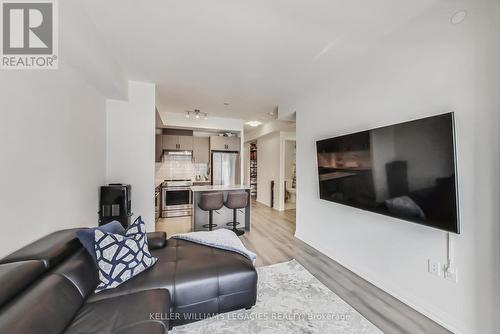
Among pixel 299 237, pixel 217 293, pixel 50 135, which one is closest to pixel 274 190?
pixel 299 237

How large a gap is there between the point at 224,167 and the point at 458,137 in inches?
196

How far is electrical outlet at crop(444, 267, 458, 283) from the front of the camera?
1.59 meters

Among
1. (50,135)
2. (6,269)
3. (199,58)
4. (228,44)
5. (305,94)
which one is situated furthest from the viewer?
(305,94)

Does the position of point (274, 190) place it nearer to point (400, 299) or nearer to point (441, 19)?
point (400, 299)

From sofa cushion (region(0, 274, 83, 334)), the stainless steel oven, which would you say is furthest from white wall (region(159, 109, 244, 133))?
sofa cushion (region(0, 274, 83, 334))

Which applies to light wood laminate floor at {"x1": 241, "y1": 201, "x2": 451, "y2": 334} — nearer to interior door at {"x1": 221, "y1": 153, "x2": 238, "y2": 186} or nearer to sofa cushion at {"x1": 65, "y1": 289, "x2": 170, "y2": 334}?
sofa cushion at {"x1": 65, "y1": 289, "x2": 170, "y2": 334}

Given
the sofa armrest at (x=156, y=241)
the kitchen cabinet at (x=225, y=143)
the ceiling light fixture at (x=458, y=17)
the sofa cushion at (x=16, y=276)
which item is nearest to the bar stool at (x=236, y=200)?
the sofa armrest at (x=156, y=241)

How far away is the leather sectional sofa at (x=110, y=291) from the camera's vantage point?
1000 millimetres

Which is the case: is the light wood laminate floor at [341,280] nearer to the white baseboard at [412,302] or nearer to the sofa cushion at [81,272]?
the white baseboard at [412,302]

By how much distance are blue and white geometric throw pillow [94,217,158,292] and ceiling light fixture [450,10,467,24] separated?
10.3 feet

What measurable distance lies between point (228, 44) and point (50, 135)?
1947mm

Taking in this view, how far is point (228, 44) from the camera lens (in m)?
2.21

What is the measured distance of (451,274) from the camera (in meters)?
1.61

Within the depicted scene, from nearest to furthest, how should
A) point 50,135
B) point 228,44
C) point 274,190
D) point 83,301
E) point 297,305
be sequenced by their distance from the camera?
point 83,301 < point 50,135 < point 297,305 < point 228,44 < point 274,190
